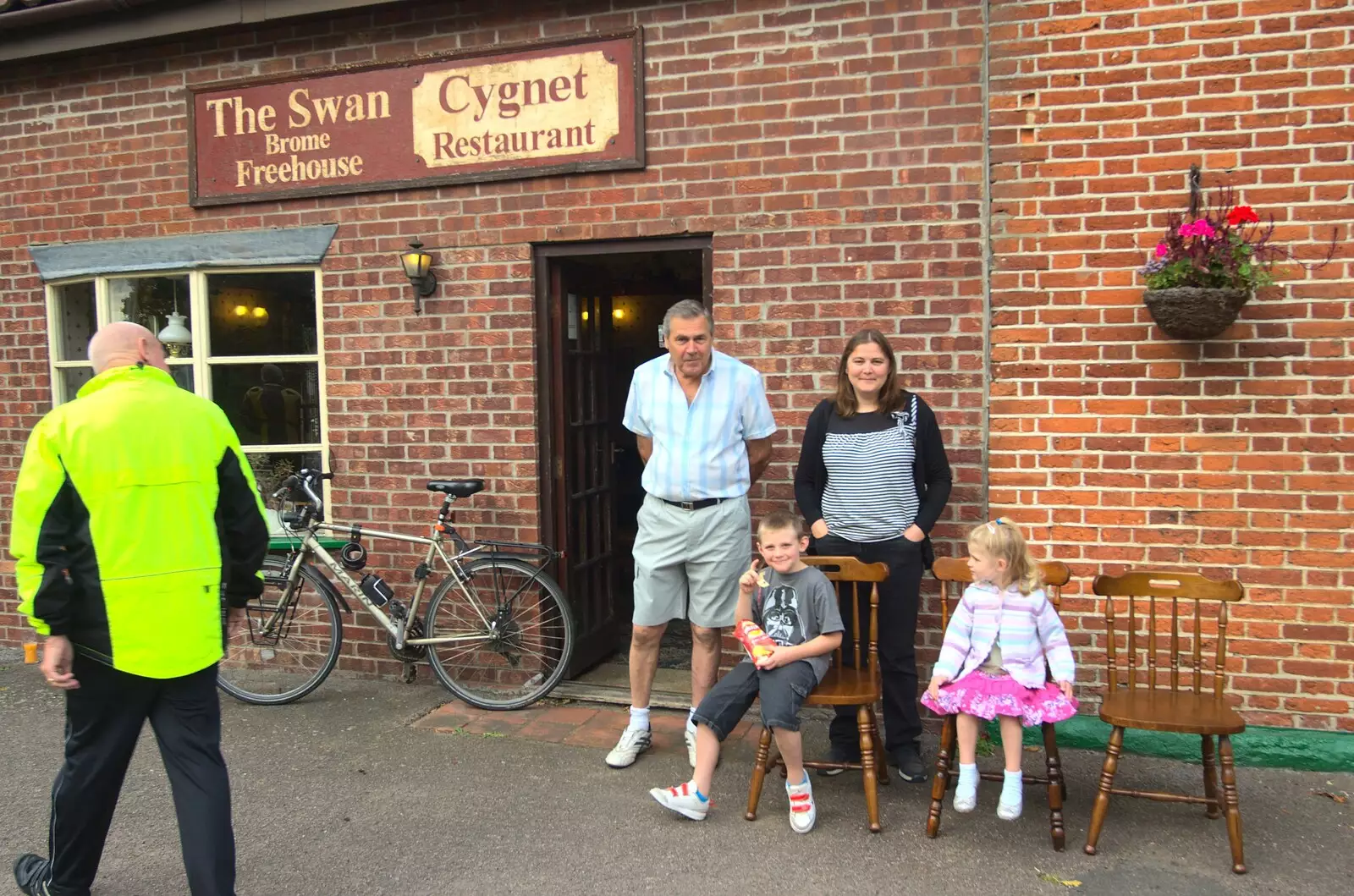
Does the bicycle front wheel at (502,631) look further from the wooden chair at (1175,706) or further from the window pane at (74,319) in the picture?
the window pane at (74,319)

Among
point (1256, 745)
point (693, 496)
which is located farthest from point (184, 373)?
point (1256, 745)

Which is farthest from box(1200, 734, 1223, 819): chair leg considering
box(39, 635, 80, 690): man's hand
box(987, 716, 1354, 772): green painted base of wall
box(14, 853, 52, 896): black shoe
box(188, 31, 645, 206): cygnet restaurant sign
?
box(14, 853, 52, 896): black shoe

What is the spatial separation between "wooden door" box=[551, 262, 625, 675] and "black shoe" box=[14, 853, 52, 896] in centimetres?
251

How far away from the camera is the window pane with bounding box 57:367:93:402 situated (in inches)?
237

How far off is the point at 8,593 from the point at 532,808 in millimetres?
4401

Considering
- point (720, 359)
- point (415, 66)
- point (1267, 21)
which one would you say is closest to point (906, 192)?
point (720, 359)

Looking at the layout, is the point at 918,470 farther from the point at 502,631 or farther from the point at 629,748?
the point at 502,631

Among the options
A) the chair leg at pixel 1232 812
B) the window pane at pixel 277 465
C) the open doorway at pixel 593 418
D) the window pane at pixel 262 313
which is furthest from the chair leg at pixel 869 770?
the window pane at pixel 262 313

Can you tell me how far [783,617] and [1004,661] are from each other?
0.80 meters

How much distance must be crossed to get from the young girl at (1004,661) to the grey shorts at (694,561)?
985mm

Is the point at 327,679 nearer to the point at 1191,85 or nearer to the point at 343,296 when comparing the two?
the point at 343,296

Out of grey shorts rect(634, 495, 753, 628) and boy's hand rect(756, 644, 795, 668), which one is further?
grey shorts rect(634, 495, 753, 628)

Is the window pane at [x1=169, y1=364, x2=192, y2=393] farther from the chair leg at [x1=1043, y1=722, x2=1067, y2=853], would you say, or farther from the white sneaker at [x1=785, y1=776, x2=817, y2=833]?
the chair leg at [x1=1043, y1=722, x2=1067, y2=853]

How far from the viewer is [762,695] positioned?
11.9 feet
